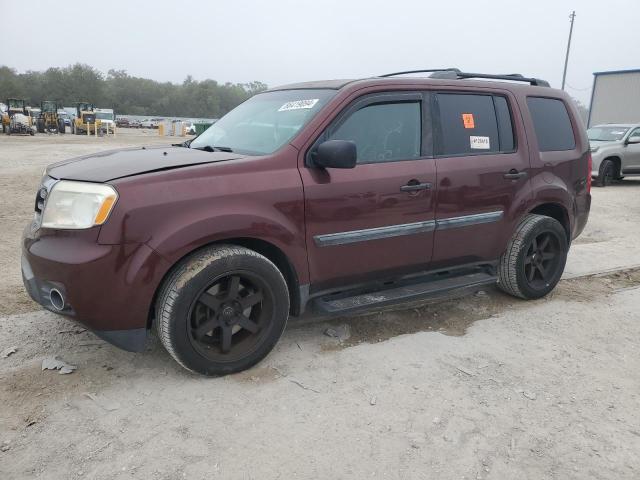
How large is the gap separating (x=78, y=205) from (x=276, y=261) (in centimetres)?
121

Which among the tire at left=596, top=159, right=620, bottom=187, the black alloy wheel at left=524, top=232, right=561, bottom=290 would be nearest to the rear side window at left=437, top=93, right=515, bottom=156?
the black alloy wheel at left=524, top=232, right=561, bottom=290

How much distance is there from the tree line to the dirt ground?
253 feet

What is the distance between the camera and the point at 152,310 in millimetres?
3008

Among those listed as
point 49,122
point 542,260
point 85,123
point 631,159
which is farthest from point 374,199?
point 49,122

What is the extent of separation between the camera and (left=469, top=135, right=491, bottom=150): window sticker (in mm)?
4012

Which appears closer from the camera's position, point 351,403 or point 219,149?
point 351,403

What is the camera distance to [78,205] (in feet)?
9.11

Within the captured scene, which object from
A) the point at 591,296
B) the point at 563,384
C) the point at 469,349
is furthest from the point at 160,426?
the point at 591,296

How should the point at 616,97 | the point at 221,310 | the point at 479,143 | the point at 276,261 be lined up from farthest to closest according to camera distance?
the point at 616,97
the point at 479,143
the point at 276,261
the point at 221,310

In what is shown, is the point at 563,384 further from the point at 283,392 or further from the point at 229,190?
the point at 229,190

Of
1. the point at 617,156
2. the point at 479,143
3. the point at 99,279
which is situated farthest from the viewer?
the point at 617,156

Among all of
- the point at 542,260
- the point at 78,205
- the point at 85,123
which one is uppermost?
the point at 85,123

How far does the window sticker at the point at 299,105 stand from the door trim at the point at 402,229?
3.00ft

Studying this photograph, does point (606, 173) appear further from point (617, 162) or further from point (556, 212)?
point (556, 212)
